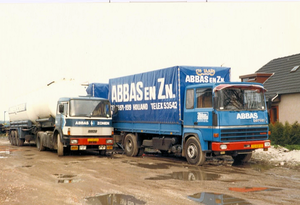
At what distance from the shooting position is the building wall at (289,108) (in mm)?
25594

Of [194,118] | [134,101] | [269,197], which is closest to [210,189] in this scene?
[269,197]

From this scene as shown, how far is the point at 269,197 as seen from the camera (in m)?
7.59

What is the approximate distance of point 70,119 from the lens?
16.3 meters

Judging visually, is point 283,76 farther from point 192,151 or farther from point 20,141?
point 20,141

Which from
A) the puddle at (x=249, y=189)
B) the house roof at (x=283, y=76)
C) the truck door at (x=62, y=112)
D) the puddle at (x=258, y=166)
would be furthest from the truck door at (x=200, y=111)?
the house roof at (x=283, y=76)

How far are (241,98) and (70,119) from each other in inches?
296

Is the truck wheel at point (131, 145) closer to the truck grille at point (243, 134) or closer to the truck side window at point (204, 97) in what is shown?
the truck side window at point (204, 97)

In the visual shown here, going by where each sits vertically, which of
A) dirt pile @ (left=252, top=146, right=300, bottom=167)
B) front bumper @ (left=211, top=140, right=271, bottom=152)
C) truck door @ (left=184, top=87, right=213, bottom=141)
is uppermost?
truck door @ (left=184, top=87, right=213, bottom=141)

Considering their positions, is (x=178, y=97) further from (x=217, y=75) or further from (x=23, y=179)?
(x=23, y=179)

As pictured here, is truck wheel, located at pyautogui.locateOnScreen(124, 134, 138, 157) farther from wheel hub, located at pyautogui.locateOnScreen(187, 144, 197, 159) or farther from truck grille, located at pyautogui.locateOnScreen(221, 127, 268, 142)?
truck grille, located at pyautogui.locateOnScreen(221, 127, 268, 142)

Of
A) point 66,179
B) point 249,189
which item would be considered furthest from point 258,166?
point 66,179

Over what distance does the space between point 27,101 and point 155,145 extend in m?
11.0

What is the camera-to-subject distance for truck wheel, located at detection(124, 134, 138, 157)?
659 inches

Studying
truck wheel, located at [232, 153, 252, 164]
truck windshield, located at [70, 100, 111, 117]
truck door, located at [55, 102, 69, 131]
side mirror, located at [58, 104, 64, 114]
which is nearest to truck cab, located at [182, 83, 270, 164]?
truck wheel, located at [232, 153, 252, 164]
